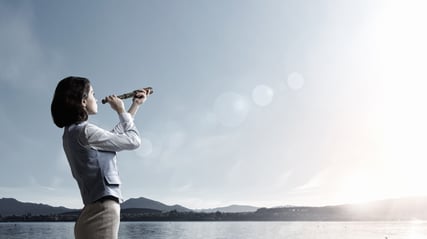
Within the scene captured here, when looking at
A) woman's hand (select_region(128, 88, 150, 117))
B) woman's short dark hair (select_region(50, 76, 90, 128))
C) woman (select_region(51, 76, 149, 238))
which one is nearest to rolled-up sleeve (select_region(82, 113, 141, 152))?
woman (select_region(51, 76, 149, 238))

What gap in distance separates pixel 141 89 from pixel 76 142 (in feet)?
2.09

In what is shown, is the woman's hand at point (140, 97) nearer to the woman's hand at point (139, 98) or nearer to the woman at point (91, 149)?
the woman's hand at point (139, 98)

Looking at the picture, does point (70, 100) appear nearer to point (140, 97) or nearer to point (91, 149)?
point (91, 149)

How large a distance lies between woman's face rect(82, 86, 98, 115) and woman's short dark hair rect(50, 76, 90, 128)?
0.08 ft

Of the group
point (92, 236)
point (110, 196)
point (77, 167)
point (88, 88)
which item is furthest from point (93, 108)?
point (92, 236)

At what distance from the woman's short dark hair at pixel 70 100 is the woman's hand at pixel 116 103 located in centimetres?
21

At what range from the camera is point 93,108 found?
3023 mm

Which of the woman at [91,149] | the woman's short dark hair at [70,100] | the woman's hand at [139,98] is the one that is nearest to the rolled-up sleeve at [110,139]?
the woman at [91,149]

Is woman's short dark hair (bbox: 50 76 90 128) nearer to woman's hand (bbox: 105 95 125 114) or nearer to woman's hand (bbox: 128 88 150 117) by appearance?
woman's hand (bbox: 105 95 125 114)

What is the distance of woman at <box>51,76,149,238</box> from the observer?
279 centimetres

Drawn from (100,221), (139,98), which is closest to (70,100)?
(139,98)

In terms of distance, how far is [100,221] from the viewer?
2.76 m

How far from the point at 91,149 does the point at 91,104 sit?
32cm

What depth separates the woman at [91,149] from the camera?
2785mm
